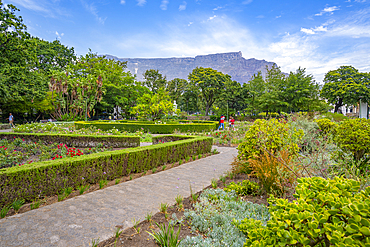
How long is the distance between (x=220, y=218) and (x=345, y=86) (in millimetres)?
40621

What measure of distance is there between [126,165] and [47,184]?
185 cm

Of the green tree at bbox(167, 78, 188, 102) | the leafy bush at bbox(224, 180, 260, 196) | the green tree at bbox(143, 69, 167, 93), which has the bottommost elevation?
the leafy bush at bbox(224, 180, 260, 196)

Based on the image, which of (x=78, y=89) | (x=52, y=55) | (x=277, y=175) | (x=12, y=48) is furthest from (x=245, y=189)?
(x=52, y=55)

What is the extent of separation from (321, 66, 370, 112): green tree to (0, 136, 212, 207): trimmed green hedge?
37719mm

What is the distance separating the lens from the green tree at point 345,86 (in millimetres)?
30705

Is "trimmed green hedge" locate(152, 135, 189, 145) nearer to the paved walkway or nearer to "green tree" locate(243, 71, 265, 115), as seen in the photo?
the paved walkway

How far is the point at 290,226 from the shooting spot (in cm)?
128

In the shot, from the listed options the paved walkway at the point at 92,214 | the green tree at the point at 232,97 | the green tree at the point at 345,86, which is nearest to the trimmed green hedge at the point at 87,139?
the paved walkway at the point at 92,214

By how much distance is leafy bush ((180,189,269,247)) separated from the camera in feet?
7.55

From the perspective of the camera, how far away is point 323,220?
1.13 meters

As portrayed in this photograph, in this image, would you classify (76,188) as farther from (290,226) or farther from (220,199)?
(290,226)

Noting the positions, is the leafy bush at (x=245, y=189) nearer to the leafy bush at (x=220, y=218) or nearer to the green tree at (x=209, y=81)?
the leafy bush at (x=220, y=218)

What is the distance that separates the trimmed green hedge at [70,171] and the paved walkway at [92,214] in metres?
0.48

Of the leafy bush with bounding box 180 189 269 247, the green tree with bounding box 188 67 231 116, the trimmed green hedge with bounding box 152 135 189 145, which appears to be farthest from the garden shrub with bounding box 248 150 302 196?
the green tree with bounding box 188 67 231 116
